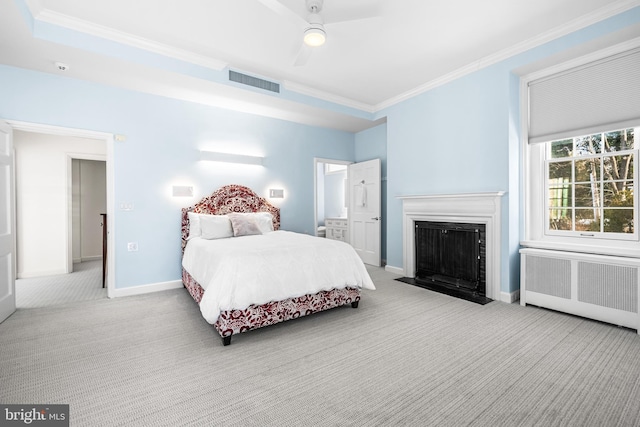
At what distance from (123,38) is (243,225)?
251 cm

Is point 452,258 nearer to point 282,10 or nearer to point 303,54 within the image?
point 303,54

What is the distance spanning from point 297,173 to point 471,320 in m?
3.67

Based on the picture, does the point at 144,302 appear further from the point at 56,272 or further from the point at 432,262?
the point at 432,262

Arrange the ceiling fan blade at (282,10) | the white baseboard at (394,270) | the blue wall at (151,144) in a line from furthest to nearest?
the white baseboard at (394,270)
the blue wall at (151,144)
the ceiling fan blade at (282,10)

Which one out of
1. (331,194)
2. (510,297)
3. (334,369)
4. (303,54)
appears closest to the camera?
(334,369)

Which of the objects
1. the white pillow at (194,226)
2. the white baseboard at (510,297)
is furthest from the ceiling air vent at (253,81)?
the white baseboard at (510,297)

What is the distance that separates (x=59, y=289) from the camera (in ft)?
13.4

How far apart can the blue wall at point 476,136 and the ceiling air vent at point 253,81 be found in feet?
6.86

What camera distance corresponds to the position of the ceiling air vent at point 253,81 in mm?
3768

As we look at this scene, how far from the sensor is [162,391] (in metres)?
1.83

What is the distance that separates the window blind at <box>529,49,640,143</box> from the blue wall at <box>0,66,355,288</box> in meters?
3.83

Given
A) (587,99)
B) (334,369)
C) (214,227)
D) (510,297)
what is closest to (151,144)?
(214,227)

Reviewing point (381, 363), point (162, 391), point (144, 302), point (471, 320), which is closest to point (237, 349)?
point (162, 391)

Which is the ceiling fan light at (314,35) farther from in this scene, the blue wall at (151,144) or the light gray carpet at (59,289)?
the light gray carpet at (59,289)
